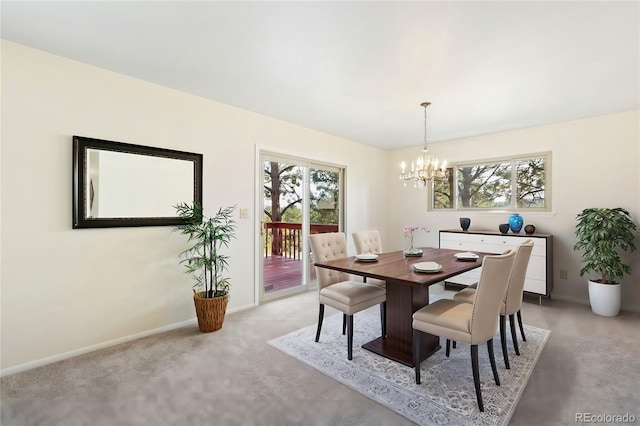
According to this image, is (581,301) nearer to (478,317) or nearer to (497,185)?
(497,185)

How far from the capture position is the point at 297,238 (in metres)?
4.54

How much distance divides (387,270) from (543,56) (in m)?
2.08

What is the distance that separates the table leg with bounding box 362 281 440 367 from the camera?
2494mm

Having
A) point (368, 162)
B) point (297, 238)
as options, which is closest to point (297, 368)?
point (297, 238)

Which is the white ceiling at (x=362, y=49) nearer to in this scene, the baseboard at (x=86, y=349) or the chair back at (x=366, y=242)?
the chair back at (x=366, y=242)

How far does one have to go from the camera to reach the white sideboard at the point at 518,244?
3.90m

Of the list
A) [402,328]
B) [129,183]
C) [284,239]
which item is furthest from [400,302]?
[129,183]

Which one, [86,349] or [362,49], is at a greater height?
[362,49]

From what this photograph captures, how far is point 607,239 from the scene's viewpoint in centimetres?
345

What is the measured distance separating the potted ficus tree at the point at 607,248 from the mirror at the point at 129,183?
14.8ft

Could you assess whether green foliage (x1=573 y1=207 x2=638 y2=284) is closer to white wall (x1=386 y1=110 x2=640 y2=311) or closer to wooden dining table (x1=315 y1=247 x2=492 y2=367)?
white wall (x1=386 y1=110 x2=640 y2=311)

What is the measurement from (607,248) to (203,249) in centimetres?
447

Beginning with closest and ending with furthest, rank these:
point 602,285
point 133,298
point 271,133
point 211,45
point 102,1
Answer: point 102,1 → point 211,45 → point 133,298 → point 602,285 → point 271,133

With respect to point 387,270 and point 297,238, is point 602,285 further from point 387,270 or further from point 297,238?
point 297,238
